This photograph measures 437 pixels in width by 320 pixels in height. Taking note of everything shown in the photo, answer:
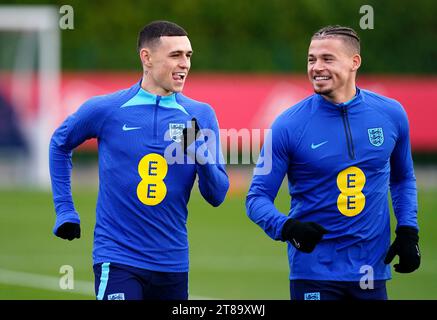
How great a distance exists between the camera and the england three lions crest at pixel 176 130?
6496 millimetres

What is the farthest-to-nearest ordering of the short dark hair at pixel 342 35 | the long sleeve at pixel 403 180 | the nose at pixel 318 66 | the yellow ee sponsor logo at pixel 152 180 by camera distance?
1. the yellow ee sponsor logo at pixel 152 180
2. the long sleeve at pixel 403 180
3. the short dark hair at pixel 342 35
4. the nose at pixel 318 66

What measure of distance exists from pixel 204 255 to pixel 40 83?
10195 millimetres

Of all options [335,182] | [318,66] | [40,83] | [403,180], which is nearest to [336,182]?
[335,182]

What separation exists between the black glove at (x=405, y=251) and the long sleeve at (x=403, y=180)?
0.09 meters

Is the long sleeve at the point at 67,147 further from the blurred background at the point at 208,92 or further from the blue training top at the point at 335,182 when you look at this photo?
the blurred background at the point at 208,92

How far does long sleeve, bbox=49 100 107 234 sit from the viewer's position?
21.6 ft

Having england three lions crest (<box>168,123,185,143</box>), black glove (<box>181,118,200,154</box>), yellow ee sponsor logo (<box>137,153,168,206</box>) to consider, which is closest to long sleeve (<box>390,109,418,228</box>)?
black glove (<box>181,118,200,154</box>)

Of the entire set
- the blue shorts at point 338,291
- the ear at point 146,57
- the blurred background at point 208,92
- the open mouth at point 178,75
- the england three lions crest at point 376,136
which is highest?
the blurred background at point 208,92

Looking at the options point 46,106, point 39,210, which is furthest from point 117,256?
point 46,106

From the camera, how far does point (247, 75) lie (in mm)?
28172

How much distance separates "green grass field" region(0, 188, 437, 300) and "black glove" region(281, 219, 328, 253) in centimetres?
554

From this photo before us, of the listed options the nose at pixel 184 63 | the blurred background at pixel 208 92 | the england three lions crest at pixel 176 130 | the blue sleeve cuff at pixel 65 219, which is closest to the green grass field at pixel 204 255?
the blurred background at pixel 208 92

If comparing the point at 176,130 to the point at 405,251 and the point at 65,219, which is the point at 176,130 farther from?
the point at 405,251

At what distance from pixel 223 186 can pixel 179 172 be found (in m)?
0.30
